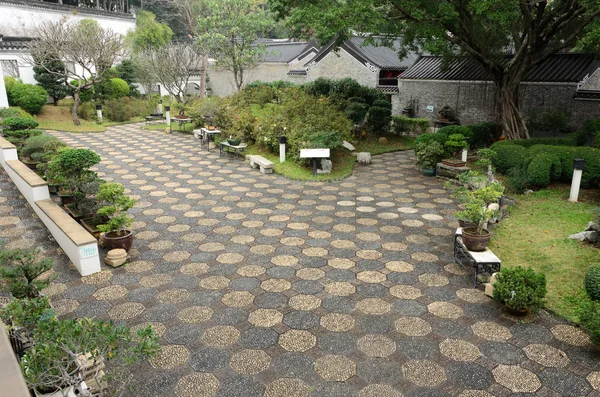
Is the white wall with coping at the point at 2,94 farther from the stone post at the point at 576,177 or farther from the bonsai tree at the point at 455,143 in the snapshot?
the stone post at the point at 576,177

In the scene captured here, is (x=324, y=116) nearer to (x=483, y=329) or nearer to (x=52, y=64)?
(x=483, y=329)

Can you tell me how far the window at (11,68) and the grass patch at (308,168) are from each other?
17441 millimetres

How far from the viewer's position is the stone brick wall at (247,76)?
3153 centimetres

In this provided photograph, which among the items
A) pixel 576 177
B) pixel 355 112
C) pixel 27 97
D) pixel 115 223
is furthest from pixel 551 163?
pixel 27 97

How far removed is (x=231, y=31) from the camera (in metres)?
24.7

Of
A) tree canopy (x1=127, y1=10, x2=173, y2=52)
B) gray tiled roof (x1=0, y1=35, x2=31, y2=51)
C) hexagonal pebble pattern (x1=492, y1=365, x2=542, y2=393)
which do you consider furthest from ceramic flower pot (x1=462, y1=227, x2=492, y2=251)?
tree canopy (x1=127, y1=10, x2=173, y2=52)

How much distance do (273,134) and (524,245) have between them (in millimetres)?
9292

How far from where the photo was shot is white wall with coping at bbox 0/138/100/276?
23.2 feet

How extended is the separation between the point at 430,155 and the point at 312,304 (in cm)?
834

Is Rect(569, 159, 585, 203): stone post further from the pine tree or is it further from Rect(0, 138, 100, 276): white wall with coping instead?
the pine tree

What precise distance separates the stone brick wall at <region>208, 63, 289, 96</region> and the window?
12.5 metres

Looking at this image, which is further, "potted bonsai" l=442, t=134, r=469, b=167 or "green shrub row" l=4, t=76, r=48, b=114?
"green shrub row" l=4, t=76, r=48, b=114

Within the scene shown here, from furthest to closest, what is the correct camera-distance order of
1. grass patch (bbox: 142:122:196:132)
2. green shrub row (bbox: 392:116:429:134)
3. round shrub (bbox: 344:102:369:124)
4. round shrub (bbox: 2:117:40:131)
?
grass patch (bbox: 142:122:196:132) → green shrub row (bbox: 392:116:429:134) → round shrub (bbox: 344:102:369:124) → round shrub (bbox: 2:117:40:131)

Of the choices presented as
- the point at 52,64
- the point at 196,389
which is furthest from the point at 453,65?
the point at 52,64
